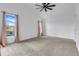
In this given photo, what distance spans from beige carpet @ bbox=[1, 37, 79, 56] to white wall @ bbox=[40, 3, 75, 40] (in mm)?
101

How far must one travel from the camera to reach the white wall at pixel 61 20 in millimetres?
2420

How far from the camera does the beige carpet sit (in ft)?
7.89

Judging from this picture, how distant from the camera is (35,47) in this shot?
2.48 m

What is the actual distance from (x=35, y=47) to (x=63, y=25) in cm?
59

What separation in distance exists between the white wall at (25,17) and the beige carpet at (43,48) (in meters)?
0.14

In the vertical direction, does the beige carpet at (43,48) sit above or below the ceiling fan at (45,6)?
below

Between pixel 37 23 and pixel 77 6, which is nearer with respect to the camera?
pixel 77 6

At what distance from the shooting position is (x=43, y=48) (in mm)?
2467

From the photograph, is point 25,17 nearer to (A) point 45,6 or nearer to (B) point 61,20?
(A) point 45,6

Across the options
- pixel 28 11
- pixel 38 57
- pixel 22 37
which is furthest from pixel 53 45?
pixel 28 11

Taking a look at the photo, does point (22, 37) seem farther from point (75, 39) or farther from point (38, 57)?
point (75, 39)

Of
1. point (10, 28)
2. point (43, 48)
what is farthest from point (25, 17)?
point (43, 48)

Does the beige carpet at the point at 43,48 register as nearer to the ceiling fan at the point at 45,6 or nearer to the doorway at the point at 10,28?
the doorway at the point at 10,28

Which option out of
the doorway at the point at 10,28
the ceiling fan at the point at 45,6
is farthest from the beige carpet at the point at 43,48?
the ceiling fan at the point at 45,6
